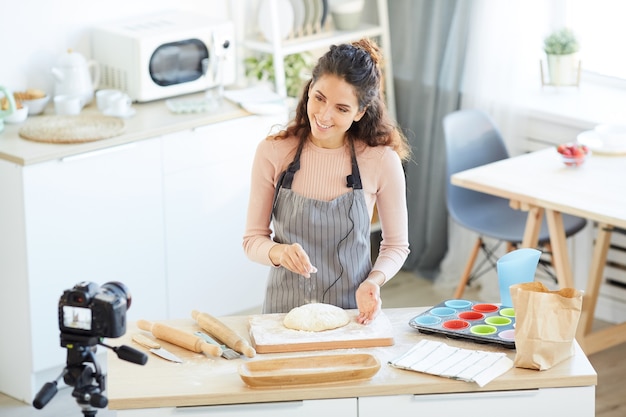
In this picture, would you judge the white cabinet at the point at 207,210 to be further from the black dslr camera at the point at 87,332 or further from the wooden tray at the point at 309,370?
the black dslr camera at the point at 87,332

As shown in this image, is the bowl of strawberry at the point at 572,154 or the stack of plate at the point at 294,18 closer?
the bowl of strawberry at the point at 572,154

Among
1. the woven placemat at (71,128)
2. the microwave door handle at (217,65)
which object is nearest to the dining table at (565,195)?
the microwave door handle at (217,65)

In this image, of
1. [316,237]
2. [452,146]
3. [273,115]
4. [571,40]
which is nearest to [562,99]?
[571,40]

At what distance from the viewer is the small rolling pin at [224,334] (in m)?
2.39

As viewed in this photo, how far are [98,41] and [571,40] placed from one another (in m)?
1.86

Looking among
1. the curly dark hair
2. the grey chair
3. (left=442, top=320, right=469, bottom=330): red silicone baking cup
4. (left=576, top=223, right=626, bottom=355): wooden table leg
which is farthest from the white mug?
(left=442, top=320, right=469, bottom=330): red silicone baking cup

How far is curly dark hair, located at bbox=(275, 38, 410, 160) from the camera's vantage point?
2.54 meters

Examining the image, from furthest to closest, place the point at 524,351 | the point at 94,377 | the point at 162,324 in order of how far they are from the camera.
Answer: the point at 162,324, the point at 524,351, the point at 94,377

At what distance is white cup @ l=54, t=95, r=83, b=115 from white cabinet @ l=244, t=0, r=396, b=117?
83cm

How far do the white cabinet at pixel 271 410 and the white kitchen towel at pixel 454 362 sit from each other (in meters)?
0.15

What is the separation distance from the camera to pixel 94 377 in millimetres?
2016

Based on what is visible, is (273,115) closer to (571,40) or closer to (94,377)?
(571,40)

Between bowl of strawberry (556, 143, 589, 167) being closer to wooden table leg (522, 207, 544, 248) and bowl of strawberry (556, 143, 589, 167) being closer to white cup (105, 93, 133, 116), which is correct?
wooden table leg (522, 207, 544, 248)

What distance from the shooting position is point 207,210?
4.17 meters
